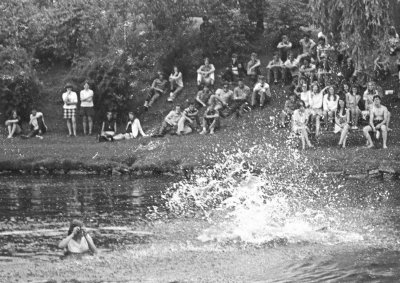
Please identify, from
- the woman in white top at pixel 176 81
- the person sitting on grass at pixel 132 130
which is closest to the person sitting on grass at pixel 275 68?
the woman in white top at pixel 176 81

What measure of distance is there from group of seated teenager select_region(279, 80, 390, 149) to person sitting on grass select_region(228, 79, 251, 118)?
111 inches

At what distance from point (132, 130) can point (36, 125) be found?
4.47m

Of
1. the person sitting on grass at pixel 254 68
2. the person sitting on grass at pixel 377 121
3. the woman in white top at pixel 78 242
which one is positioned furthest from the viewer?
the person sitting on grass at pixel 254 68

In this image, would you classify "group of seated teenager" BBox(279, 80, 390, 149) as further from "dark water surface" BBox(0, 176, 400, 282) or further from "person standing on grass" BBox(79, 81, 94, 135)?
"person standing on grass" BBox(79, 81, 94, 135)

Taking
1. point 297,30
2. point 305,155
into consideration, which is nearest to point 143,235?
point 305,155

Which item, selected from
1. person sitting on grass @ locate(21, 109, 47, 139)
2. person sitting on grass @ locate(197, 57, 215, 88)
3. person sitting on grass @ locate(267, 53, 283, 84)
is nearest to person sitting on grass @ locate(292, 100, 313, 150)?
person sitting on grass @ locate(267, 53, 283, 84)

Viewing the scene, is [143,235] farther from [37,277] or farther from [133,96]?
[133,96]

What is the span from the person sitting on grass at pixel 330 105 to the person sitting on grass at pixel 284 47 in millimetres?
5864

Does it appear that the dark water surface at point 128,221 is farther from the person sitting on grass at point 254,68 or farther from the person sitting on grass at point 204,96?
the person sitting on grass at point 254,68

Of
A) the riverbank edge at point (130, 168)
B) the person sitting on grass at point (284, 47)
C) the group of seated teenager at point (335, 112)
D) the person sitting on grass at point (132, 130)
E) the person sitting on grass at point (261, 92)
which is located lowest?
the riverbank edge at point (130, 168)

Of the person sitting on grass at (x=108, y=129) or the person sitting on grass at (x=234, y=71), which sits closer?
the person sitting on grass at (x=108, y=129)

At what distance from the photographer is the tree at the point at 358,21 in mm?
31922

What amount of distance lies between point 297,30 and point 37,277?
24985 mm

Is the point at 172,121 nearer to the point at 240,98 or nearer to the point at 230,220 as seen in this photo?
the point at 240,98
